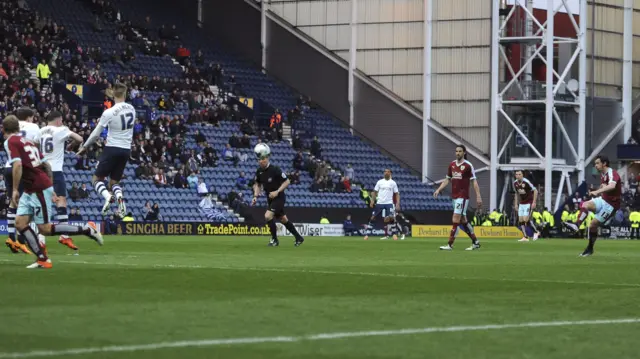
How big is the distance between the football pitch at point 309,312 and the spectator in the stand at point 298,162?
38.6m

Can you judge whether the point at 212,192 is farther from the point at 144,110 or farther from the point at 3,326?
the point at 3,326

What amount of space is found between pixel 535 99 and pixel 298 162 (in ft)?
39.0

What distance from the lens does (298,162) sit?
5769 centimetres

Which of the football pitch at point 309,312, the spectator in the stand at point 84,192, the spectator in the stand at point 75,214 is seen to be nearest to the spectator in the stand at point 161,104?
the spectator in the stand at point 84,192

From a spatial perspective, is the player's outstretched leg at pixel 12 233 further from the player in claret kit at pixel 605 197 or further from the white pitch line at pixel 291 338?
the white pitch line at pixel 291 338

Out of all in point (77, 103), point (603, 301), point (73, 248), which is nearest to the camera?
point (603, 301)

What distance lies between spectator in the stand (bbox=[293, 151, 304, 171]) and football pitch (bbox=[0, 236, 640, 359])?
3862cm

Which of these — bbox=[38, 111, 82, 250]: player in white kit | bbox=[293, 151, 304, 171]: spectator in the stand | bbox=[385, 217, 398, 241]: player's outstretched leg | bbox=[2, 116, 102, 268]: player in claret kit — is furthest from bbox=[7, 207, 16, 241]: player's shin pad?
bbox=[293, 151, 304, 171]: spectator in the stand

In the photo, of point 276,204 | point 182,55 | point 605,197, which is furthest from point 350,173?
point 605,197

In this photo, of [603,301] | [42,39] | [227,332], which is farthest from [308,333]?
[42,39]

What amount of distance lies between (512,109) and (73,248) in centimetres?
4256

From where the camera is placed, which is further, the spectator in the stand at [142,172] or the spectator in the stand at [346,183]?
the spectator in the stand at [346,183]

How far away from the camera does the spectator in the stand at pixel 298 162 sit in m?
57.6

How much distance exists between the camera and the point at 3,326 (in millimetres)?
9500
